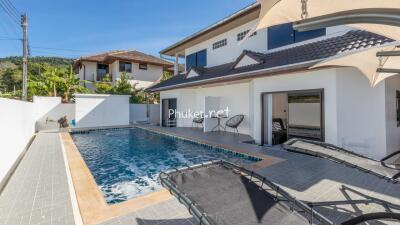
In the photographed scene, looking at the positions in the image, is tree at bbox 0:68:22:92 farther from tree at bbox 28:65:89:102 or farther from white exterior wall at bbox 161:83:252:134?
white exterior wall at bbox 161:83:252:134

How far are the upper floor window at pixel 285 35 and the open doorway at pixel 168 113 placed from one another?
9.55 meters

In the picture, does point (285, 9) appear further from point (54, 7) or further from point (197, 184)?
point (54, 7)

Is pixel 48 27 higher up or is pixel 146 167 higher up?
pixel 48 27

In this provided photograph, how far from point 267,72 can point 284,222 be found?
711cm

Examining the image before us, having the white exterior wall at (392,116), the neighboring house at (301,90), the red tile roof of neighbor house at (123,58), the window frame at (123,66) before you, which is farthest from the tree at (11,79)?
the white exterior wall at (392,116)

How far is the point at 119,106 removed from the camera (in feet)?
63.5

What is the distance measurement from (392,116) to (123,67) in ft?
86.7

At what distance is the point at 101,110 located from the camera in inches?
730

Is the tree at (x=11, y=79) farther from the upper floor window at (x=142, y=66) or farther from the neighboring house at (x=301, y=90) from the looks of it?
the neighboring house at (x=301, y=90)

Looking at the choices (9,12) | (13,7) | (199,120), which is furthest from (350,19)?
(9,12)

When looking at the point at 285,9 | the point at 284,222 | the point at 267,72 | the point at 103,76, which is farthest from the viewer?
the point at 103,76

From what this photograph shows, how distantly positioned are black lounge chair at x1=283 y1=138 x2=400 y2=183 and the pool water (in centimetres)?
252

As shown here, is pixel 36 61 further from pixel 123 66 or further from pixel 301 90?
pixel 301 90

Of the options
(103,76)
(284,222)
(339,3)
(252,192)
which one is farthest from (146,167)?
(103,76)
